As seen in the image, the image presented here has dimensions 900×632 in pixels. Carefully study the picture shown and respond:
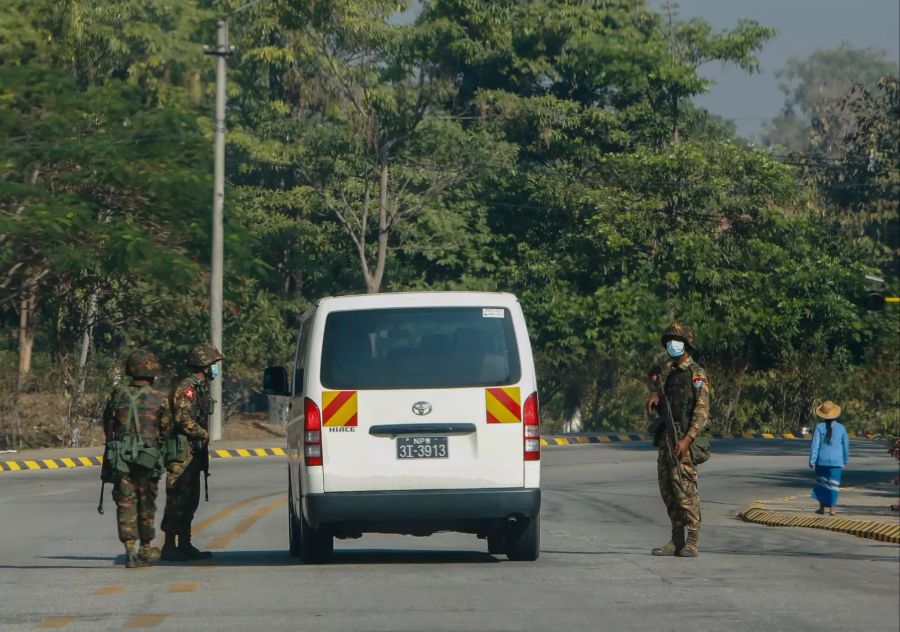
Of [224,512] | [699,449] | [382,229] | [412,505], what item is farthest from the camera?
[382,229]

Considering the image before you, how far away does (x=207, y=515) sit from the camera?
20219 mm

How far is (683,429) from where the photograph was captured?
1330 cm

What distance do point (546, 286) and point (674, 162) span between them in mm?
4687

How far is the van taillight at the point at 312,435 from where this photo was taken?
1267 cm

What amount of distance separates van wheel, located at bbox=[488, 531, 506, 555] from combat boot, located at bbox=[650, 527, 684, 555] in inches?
50.6

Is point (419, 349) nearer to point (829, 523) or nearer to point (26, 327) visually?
point (829, 523)

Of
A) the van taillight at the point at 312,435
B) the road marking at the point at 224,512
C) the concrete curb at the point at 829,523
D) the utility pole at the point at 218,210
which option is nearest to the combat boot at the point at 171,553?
the van taillight at the point at 312,435

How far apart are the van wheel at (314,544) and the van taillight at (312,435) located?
85 centimetres

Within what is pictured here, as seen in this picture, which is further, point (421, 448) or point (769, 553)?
point (769, 553)

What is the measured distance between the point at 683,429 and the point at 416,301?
2.34m

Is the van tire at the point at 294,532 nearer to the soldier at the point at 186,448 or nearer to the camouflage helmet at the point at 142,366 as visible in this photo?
the soldier at the point at 186,448

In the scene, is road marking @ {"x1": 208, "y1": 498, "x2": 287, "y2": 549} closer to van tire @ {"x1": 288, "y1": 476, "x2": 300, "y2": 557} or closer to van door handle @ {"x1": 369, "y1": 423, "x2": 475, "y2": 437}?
van tire @ {"x1": 288, "y1": 476, "x2": 300, "y2": 557}

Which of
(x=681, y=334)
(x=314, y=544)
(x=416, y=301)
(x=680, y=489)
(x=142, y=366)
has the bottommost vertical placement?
(x=314, y=544)

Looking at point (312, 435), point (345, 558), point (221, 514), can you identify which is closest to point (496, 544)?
point (345, 558)
